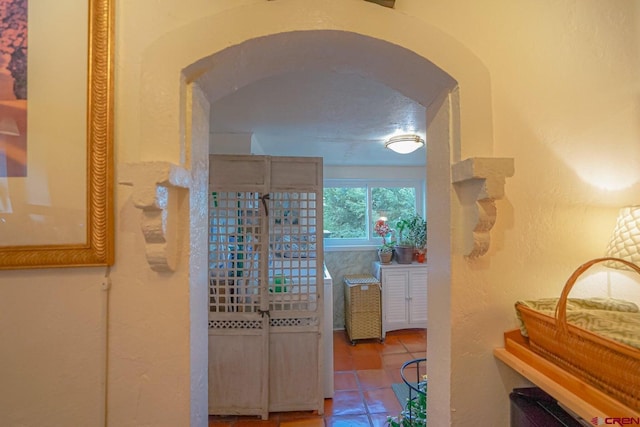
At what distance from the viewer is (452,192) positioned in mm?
793

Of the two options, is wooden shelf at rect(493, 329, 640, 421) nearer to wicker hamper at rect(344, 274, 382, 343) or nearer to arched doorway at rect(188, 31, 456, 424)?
arched doorway at rect(188, 31, 456, 424)

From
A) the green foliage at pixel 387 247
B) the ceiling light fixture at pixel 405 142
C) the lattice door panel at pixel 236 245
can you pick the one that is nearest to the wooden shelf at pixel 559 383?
the lattice door panel at pixel 236 245

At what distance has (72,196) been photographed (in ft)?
2.35

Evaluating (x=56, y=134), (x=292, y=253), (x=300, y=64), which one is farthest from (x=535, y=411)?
(x=292, y=253)

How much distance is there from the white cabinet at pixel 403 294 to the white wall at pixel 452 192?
2.50 meters

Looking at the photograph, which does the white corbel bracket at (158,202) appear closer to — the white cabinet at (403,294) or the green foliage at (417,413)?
the green foliage at (417,413)

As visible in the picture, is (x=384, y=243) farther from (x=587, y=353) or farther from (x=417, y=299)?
(x=587, y=353)

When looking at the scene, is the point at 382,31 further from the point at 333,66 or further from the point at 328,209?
the point at 328,209

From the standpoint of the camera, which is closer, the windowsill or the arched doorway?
the arched doorway

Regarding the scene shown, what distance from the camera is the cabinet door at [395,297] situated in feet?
10.7

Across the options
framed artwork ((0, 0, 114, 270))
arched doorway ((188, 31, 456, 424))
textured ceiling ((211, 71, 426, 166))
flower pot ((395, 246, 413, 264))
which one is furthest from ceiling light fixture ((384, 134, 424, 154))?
framed artwork ((0, 0, 114, 270))

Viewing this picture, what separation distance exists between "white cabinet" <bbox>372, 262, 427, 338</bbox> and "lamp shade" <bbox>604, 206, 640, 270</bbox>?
2.63 metres

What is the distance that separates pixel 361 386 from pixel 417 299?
133cm

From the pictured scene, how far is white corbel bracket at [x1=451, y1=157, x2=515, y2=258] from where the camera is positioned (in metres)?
0.69
